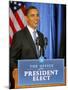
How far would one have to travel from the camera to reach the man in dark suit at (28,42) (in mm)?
1512

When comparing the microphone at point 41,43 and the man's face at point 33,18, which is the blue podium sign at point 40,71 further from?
the man's face at point 33,18

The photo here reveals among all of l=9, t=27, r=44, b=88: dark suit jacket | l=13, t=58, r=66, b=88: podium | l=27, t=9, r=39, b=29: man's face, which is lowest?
l=13, t=58, r=66, b=88: podium

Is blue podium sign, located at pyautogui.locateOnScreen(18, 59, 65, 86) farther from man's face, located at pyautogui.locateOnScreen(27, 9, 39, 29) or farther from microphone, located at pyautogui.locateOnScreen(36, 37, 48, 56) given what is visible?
man's face, located at pyautogui.locateOnScreen(27, 9, 39, 29)

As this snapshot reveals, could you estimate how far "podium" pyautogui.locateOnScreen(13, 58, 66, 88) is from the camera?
59.8 inches

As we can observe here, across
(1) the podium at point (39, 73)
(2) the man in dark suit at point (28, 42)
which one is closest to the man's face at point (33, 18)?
(2) the man in dark suit at point (28, 42)

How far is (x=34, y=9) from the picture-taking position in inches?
A: 61.0

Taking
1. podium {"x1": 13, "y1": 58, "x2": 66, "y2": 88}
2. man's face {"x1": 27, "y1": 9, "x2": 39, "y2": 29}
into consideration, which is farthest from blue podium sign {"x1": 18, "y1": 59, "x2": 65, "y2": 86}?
man's face {"x1": 27, "y1": 9, "x2": 39, "y2": 29}

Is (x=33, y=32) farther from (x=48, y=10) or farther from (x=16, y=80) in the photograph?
(x=16, y=80)

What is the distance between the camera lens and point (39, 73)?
1.56 m

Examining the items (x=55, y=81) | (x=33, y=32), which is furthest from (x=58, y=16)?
(x=55, y=81)

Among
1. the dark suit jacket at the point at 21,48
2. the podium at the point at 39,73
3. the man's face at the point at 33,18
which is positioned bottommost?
the podium at the point at 39,73

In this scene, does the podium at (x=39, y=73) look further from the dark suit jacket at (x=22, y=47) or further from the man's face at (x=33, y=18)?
the man's face at (x=33, y=18)

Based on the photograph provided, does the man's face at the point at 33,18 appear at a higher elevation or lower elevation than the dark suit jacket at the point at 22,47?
higher

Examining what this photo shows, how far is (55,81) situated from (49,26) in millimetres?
375
